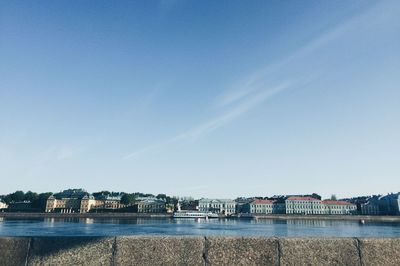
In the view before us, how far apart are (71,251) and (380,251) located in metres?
3.01

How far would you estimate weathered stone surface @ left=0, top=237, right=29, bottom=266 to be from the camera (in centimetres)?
319

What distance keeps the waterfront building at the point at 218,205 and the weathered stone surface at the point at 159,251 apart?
15883 cm

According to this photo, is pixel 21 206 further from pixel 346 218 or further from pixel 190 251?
pixel 190 251

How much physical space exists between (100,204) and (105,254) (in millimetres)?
175894

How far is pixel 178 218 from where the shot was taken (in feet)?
411

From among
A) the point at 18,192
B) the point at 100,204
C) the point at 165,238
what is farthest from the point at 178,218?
the point at 165,238

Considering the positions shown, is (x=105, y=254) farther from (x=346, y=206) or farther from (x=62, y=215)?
(x=346, y=206)

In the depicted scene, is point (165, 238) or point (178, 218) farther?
point (178, 218)

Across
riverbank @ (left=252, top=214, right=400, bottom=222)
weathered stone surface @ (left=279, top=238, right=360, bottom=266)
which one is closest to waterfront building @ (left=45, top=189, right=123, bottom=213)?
riverbank @ (left=252, top=214, right=400, bottom=222)

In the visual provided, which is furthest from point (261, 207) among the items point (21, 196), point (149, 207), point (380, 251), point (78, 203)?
point (380, 251)

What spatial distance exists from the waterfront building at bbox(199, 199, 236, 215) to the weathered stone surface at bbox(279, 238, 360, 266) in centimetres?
15877

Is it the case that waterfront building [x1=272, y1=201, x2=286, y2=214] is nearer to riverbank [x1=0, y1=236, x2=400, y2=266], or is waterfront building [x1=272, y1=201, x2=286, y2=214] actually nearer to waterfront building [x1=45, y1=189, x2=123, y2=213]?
waterfront building [x1=45, y1=189, x2=123, y2=213]

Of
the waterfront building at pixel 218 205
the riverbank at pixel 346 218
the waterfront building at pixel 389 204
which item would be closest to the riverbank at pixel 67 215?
the waterfront building at pixel 218 205

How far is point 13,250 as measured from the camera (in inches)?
127
